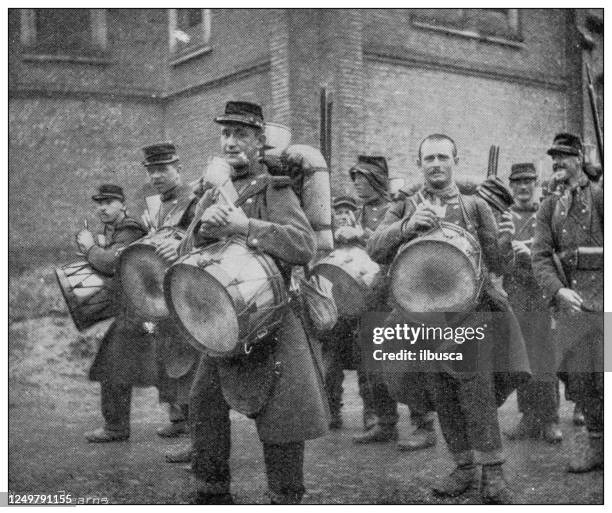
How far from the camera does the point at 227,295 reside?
3.64 m

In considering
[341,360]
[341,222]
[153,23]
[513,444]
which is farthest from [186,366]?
[153,23]

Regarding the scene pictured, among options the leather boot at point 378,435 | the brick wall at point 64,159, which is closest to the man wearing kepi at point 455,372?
the leather boot at point 378,435

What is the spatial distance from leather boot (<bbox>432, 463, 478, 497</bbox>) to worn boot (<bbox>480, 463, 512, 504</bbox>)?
148mm

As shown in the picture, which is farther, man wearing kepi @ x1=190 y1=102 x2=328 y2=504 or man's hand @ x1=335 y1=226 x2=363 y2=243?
man's hand @ x1=335 y1=226 x2=363 y2=243

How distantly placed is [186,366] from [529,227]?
9.27 ft

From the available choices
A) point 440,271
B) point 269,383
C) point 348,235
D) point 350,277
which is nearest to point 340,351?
point 350,277

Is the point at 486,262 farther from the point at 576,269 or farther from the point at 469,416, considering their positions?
the point at 469,416

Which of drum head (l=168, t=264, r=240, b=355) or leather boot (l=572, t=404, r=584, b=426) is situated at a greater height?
drum head (l=168, t=264, r=240, b=355)

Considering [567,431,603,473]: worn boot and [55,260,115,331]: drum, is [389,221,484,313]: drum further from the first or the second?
[55,260,115,331]: drum

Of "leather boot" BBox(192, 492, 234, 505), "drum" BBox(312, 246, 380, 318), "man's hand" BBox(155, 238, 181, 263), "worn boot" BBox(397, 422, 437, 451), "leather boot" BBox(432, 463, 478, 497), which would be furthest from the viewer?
"drum" BBox(312, 246, 380, 318)

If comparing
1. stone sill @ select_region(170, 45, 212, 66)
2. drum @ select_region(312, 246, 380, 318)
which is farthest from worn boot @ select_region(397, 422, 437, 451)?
stone sill @ select_region(170, 45, 212, 66)

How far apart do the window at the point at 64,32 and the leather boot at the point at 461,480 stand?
4232mm

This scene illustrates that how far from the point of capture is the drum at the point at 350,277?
5414 millimetres

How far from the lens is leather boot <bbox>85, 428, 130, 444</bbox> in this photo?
5.51 meters
